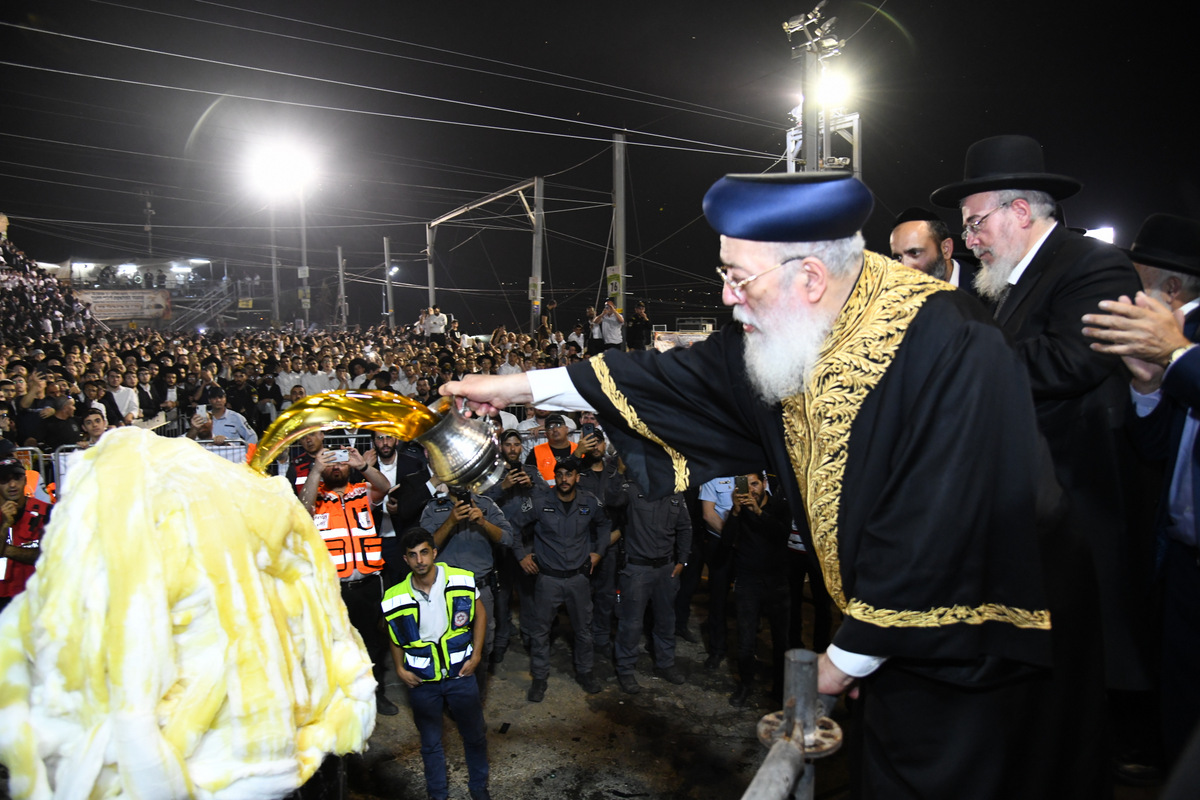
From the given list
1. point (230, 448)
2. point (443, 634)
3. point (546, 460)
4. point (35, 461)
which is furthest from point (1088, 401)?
point (35, 461)

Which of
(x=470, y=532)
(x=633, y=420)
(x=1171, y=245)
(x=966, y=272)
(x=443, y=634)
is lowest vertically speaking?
(x=443, y=634)

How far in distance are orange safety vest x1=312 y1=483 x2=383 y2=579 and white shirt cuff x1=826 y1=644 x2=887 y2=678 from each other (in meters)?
5.17

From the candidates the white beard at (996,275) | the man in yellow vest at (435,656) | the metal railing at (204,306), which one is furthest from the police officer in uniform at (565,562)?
the metal railing at (204,306)

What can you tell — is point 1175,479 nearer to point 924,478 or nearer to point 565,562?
point 924,478

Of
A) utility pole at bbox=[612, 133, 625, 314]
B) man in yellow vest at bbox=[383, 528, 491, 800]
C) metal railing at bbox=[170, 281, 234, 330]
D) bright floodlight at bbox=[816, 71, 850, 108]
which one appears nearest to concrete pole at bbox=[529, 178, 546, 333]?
utility pole at bbox=[612, 133, 625, 314]

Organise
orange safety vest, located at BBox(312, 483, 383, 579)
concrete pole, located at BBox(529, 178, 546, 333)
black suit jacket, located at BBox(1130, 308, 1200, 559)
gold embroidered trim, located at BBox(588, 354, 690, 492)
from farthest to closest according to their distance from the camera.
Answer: concrete pole, located at BBox(529, 178, 546, 333) < orange safety vest, located at BBox(312, 483, 383, 579) < black suit jacket, located at BBox(1130, 308, 1200, 559) < gold embroidered trim, located at BBox(588, 354, 690, 492)

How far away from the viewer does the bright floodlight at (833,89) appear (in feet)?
44.1

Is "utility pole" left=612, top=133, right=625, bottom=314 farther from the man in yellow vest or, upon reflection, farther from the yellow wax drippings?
the yellow wax drippings

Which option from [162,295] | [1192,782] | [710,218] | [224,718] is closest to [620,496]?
[710,218]

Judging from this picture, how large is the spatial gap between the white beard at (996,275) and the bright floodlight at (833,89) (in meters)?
11.2

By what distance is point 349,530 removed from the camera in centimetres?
643

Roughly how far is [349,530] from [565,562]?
2018 millimetres

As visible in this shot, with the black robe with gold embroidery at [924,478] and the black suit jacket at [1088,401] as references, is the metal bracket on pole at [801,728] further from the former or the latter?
the black suit jacket at [1088,401]

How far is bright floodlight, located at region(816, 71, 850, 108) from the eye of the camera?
13.4m
